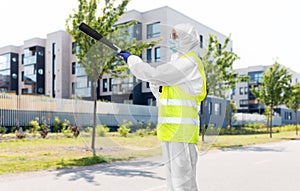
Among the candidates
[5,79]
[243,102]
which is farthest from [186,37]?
[243,102]

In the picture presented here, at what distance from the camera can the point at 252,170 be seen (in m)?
9.59

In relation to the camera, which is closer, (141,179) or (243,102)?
(141,179)

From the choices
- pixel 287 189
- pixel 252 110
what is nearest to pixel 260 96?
pixel 287 189

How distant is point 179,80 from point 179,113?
29 centimetres

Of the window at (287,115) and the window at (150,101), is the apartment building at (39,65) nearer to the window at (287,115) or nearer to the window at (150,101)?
the window at (150,101)

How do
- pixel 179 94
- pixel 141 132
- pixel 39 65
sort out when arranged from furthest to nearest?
pixel 39 65, pixel 141 132, pixel 179 94

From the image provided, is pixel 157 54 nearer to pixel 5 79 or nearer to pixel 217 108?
pixel 217 108

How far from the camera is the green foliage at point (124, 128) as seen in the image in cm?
293

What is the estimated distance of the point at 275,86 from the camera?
27812mm

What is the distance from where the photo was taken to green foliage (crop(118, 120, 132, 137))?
115 inches

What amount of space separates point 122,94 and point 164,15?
929mm

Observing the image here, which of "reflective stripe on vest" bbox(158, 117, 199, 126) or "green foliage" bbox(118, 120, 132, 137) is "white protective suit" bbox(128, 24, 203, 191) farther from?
"green foliage" bbox(118, 120, 132, 137)

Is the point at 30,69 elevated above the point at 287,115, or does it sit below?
above

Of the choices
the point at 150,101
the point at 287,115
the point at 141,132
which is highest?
the point at 150,101
